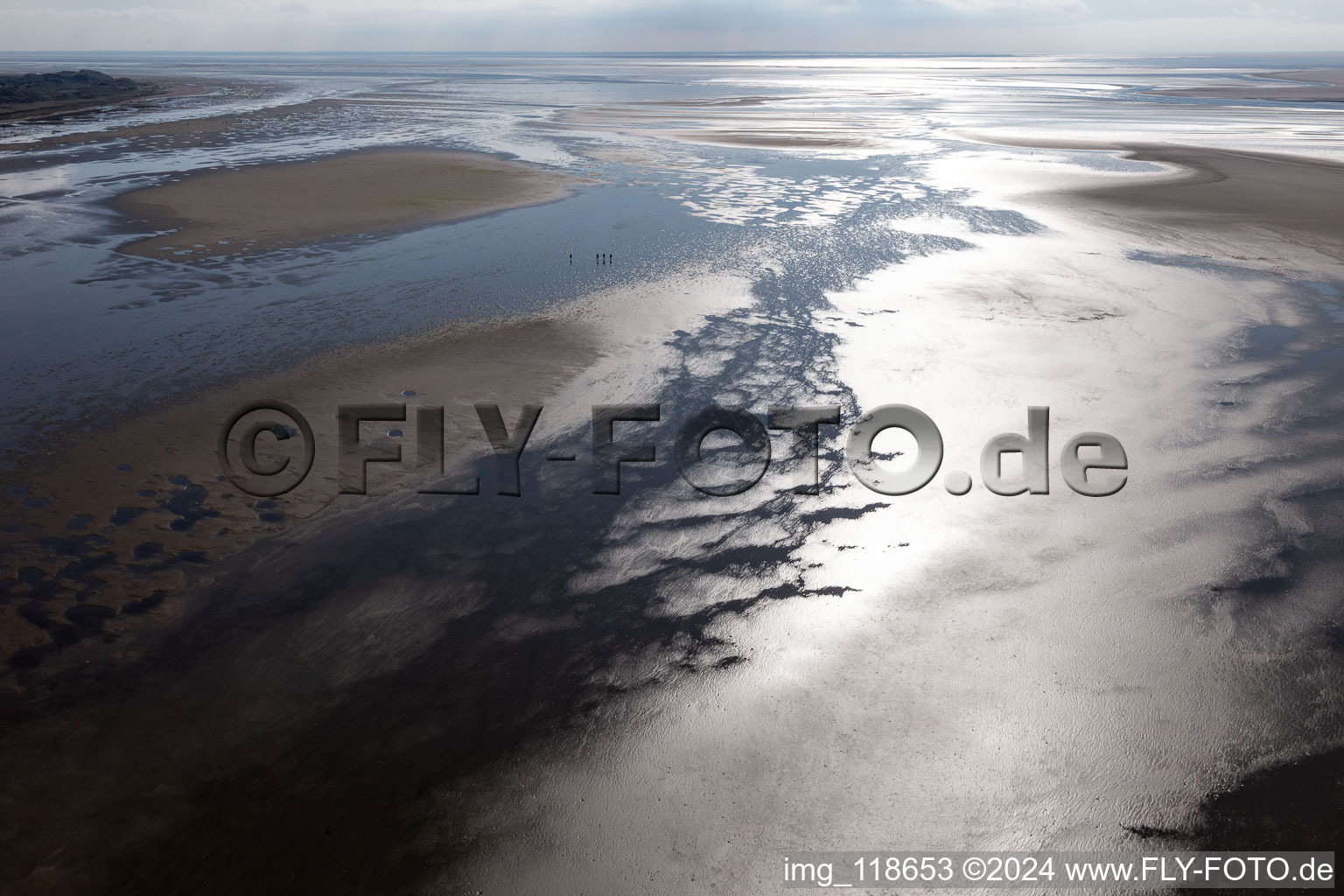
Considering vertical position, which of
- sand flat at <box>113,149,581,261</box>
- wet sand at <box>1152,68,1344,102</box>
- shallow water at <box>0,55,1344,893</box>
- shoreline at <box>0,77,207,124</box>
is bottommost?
shallow water at <box>0,55,1344,893</box>

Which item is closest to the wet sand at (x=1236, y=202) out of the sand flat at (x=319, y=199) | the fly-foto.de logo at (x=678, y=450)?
the fly-foto.de logo at (x=678, y=450)

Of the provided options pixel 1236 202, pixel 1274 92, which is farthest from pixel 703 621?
pixel 1274 92

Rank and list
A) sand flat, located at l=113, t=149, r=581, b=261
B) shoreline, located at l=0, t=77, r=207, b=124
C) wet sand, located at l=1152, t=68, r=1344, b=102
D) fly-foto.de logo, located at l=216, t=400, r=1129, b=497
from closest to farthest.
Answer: fly-foto.de logo, located at l=216, t=400, r=1129, b=497
sand flat, located at l=113, t=149, r=581, b=261
shoreline, located at l=0, t=77, r=207, b=124
wet sand, located at l=1152, t=68, r=1344, b=102

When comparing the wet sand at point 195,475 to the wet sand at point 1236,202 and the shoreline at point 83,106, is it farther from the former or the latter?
the shoreline at point 83,106

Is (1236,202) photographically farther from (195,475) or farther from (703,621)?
(195,475)

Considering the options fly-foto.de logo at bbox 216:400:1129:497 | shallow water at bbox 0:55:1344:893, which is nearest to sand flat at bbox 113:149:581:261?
shallow water at bbox 0:55:1344:893

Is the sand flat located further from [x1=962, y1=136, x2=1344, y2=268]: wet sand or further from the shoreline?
the shoreline
